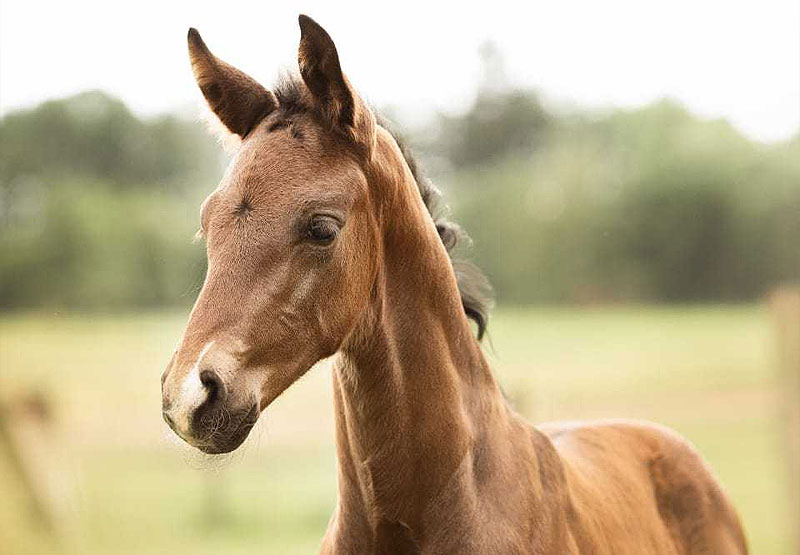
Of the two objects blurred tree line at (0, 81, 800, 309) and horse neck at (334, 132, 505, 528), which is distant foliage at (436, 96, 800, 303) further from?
horse neck at (334, 132, 505, 528)

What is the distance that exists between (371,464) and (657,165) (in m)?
11.2

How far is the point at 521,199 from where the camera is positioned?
12.6 m

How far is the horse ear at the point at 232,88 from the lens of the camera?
242 cm

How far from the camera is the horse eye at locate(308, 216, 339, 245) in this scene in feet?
7.06

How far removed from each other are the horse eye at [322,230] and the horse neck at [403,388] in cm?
26

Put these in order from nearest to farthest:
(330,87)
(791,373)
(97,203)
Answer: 1. (330,87)
2. (791,373)
3. (97,203)

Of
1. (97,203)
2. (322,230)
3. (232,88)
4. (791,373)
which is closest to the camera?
(322,230)

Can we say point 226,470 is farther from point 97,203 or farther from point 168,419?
point 168,419

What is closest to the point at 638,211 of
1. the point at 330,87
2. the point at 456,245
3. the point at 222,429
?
the point at 456,245

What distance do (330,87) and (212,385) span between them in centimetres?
81

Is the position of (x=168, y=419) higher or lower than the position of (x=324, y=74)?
lower

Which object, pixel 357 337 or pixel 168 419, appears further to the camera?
pixel 357 337

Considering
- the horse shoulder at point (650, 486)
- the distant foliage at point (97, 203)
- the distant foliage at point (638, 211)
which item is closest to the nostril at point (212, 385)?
the horse shoulder at point (650, 486)

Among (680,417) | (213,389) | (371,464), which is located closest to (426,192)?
(371,464)
